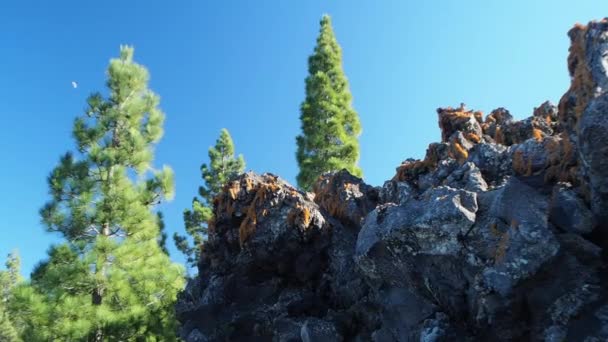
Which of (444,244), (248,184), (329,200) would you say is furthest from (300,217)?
(444,244)

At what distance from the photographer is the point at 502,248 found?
253 inches

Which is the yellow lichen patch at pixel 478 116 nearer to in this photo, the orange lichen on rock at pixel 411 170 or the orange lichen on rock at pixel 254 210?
the orange lichen on rock at pixel 411 170

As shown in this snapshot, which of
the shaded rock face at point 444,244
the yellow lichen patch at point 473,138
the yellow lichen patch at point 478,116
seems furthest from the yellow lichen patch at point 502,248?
the yellow lichen patch at point 478,116

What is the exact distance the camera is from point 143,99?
21500 mm

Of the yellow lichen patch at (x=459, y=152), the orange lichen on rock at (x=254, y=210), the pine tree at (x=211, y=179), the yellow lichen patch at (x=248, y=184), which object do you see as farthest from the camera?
the pine tree at (x=211, y=179)

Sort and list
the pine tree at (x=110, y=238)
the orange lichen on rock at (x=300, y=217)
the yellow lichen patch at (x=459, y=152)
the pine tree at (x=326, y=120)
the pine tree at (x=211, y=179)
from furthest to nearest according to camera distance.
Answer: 1. the pine tree at (x=211, y=179)
2. the pine tree at (x=326, y=120)
3. the pine tree at (x=110, y=238)
4. the orange lichen on rock at (x=300, y=217)
5. the yellow lichen patch at (x=459, y=152)

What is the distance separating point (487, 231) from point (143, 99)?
17927mm

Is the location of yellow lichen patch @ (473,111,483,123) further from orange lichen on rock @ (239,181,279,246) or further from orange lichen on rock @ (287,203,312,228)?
orange lichen on rock @ (239,181,279,246)

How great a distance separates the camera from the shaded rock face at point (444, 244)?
620cm

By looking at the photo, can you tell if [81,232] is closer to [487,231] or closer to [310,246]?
[310,246]

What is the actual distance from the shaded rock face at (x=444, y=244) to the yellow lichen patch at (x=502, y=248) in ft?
0.07

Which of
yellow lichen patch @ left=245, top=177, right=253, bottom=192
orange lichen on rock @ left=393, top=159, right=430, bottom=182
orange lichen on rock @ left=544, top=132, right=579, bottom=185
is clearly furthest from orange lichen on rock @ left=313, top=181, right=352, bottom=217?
orange lichen on rock @ left=544, top=132, right=579, bottom=185

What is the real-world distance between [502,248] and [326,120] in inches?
734

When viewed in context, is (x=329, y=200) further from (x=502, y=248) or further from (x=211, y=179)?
(x=211, y=179)
